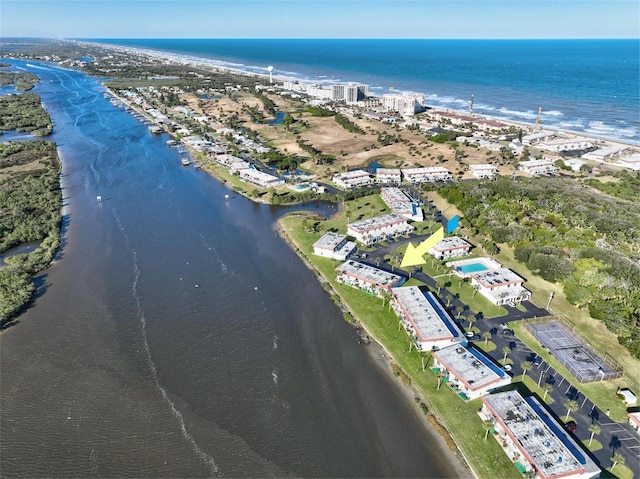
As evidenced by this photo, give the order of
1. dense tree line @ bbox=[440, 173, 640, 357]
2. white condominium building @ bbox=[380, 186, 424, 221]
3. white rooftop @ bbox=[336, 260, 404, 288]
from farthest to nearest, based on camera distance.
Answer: white condominium building @ bbox=[380, 186, 424, 221] → white rooftop @ bbox=[336, 260, 404, 288] → dense tree line @ bbox=[440, 173, 640, 357]

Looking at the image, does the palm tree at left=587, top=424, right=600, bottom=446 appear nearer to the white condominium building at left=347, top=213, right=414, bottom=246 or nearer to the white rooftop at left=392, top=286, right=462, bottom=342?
the white rooftop at left=392, top=286, right=462, bottom=342

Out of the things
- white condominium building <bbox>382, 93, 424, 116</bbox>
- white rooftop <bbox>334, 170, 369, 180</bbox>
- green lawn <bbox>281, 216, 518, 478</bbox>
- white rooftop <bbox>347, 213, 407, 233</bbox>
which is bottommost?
green lawn <bbox>281, 216, 518, 478</bbox>

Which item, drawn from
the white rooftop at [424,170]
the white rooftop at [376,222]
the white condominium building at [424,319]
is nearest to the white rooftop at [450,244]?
the white rooftop at [376,222]

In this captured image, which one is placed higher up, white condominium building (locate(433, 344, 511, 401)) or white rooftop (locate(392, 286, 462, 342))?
white rooftop (locate(392, 286, 462, 342))

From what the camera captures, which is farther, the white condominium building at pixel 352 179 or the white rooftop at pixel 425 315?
the white condominium building at pixel 352 179

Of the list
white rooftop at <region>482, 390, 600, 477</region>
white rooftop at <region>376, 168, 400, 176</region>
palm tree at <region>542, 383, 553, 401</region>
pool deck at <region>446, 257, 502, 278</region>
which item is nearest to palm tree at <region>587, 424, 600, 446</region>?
white rooftop at <region>482, 390, 600, 477</region>

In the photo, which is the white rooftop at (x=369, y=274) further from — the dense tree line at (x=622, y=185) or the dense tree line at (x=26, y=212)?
the dense tree line at (x=622, y=185)
